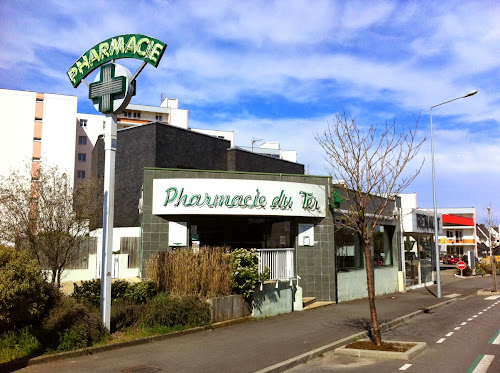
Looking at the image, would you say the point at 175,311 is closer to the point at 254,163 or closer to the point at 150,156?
the point at 150,156

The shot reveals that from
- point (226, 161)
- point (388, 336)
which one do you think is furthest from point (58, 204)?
point (226, 161)

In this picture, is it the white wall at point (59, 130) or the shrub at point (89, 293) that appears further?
the white wall at point (59, 130)

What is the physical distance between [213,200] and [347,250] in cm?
683

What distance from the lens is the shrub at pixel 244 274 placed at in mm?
13359

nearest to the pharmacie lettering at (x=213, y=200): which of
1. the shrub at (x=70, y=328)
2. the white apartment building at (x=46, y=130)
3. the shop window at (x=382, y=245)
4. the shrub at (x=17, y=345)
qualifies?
the shrub at (x=70, y=328)

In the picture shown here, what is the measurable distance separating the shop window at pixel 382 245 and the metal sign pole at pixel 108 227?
15071mm

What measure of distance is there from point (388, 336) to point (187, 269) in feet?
18.1

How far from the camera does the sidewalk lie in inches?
330

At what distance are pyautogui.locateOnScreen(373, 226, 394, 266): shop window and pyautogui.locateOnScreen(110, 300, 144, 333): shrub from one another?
553 inches

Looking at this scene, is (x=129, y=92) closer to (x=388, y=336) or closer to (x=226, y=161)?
(x=388, y=336)

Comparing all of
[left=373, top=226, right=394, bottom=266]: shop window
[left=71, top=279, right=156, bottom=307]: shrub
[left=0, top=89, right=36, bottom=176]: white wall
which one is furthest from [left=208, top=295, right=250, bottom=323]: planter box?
[left=0, top=89, right=36, bottom=176]: white wall

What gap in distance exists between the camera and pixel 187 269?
12.9 m

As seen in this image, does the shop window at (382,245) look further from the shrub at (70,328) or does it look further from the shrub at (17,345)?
the shrub at (17,345)

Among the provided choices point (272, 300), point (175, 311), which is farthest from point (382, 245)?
point (175, 311)
